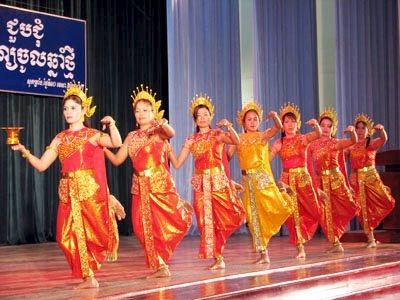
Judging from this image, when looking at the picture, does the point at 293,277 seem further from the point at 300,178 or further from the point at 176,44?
the point at 176,44

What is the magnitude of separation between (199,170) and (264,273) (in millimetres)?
846

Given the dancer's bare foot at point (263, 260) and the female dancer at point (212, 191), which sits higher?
the female dancer at point (212, 191)

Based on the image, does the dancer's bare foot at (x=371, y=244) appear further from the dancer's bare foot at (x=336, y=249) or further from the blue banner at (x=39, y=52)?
the blue banner at (x=39, y=52)

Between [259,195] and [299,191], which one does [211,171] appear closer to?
[259,195]

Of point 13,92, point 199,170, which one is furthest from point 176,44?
point 199,170

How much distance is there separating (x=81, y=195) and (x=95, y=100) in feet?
14.7

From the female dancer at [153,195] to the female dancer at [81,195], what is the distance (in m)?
0.32

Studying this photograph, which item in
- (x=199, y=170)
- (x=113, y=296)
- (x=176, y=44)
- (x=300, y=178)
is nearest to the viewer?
(x=113, y=296)

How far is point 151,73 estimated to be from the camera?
908cm

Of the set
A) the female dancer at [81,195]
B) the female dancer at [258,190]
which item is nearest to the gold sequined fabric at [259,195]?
the female dancer at [258,190]

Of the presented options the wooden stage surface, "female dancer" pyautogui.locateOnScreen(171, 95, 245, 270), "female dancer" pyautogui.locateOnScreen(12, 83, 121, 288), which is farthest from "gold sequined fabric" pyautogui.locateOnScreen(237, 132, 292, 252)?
"female dancer" pyautogui.locateOnScreen(12, 83, 121, 288)

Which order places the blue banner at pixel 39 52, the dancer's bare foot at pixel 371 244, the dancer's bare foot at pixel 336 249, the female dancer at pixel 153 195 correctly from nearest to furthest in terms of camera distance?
the female dancer at pixel 153 195, the dancer's bare foot at pixel 336 249, the dancer's bare foot at pixel 371 244, the blue banner at pixel 39 52

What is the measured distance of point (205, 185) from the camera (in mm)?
5035

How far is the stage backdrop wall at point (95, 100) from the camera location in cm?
776
